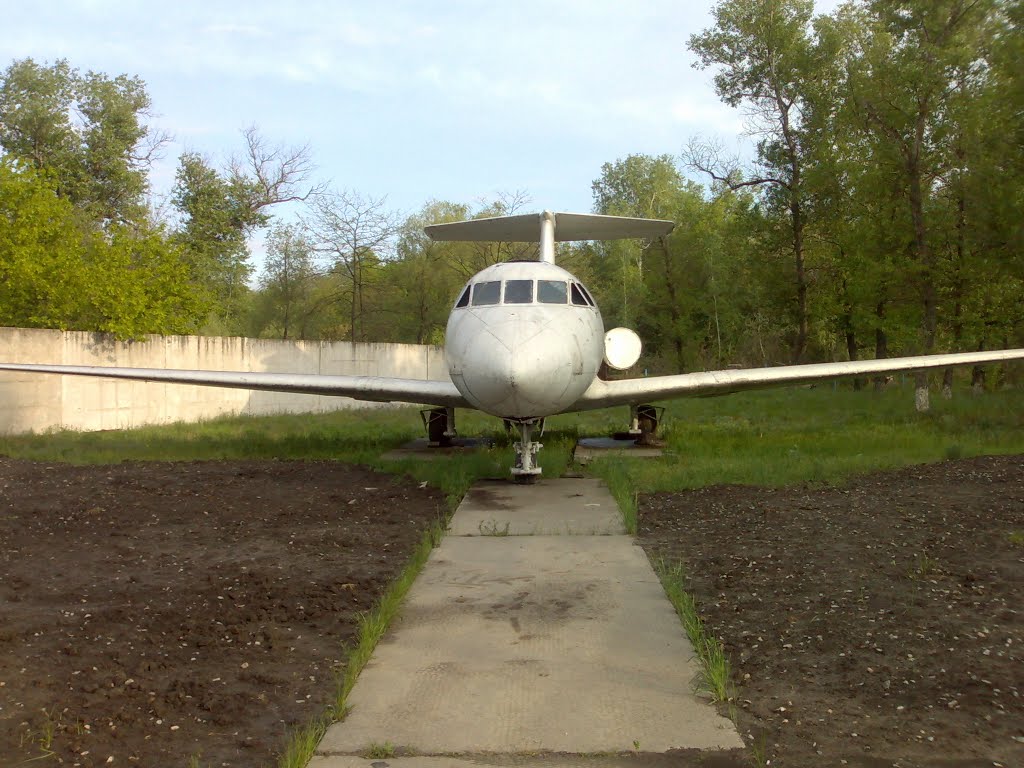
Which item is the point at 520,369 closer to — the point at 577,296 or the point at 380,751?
the point at 577,296

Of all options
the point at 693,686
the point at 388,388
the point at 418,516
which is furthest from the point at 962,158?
the point at 693,686

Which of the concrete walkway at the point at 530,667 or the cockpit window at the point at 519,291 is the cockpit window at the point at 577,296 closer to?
the cockpit window at the point at 519,291

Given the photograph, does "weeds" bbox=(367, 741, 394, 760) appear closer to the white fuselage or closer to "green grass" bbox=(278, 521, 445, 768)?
"green grass" bbox=(278, 521, 445, 768)

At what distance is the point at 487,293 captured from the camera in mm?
10430

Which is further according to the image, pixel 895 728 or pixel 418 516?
pixel 418 516

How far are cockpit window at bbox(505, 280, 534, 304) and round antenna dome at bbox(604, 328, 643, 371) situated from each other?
4.09m

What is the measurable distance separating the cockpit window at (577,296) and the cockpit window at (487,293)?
1.07m

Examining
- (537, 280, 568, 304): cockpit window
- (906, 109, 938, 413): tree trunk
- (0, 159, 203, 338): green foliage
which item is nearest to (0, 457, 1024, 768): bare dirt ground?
(537, 280, 568, 304): cockpit window

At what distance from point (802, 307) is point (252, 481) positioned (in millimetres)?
23589

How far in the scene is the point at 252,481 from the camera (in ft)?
33.7

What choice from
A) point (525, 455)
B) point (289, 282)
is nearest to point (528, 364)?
point (525, 455)

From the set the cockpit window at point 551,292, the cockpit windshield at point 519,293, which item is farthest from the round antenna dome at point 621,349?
the cockpit window at point 551,292

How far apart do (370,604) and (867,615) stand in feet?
9.96

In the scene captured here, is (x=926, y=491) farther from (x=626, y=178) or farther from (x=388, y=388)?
(x=626, y=178)
